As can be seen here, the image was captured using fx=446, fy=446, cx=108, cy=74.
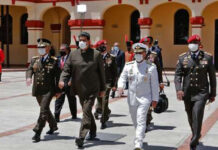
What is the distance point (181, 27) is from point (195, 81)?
21.5 m

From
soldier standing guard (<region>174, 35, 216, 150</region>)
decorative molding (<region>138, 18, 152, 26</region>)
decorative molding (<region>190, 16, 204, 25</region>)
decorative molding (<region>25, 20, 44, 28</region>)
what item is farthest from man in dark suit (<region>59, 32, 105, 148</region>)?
decorative molding (<region>25, 20, 44, 28</region>)

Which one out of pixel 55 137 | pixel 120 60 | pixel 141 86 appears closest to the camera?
pixel 141 86

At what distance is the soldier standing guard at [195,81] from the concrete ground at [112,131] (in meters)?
0.74

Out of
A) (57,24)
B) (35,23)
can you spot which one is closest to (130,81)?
(35,23)

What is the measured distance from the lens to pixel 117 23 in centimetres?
2938

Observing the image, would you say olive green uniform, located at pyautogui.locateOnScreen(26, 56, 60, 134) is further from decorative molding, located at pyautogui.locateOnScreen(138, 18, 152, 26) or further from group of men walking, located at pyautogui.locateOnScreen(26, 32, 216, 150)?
decorative molding, located at pyautogui.locateOnScreen(138, 18, 152, 26)

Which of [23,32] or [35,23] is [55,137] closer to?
[35,23]

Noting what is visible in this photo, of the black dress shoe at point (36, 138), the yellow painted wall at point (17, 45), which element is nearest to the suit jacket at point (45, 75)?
the black dress shoe at point (36, 138)

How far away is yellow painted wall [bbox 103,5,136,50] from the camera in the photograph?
29.0 meters

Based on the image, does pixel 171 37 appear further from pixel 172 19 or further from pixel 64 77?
pixel 64 77

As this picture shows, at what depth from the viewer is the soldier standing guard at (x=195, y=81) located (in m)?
6.74

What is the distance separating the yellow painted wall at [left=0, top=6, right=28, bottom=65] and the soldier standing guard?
26112 millimetres

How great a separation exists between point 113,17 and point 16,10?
7.29 m

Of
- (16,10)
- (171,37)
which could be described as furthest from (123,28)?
(16,10)
